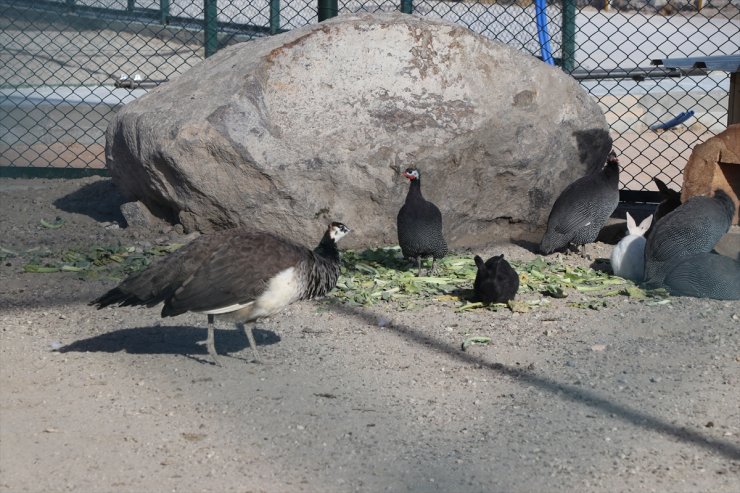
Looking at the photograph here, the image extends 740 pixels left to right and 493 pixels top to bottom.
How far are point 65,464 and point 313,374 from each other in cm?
149

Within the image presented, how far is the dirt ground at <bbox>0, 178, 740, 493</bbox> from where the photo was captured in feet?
12.5

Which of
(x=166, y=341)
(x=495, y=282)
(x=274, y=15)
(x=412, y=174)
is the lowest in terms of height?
(x=166, y=341)

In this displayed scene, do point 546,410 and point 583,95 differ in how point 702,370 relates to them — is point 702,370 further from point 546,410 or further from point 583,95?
point 583,95

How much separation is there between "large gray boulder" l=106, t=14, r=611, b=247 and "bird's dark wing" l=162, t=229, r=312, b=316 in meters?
2.03

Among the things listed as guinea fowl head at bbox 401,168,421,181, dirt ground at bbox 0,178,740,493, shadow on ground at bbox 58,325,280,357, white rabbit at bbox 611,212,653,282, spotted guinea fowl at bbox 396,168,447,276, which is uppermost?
guinea fowl head at bbox 401,168,421,181

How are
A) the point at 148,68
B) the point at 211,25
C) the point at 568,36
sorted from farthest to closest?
the point at 148,68, the point at 211,25, the point at 568,36

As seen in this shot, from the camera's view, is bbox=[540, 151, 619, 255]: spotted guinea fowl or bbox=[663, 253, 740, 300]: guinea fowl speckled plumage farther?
→ bbox=[540, 151, 619, 255]: spotted guinea fowl

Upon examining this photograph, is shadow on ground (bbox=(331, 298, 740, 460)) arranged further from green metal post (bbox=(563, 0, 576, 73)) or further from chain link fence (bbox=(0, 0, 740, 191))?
green metal post (bbox=(563, 0, 576, 73))

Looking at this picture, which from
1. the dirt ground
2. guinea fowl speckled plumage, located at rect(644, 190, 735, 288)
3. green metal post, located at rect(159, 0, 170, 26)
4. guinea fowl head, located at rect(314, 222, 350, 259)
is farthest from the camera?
green metal post, located at rect(159, 0, 170, 26)

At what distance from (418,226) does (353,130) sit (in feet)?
3.01

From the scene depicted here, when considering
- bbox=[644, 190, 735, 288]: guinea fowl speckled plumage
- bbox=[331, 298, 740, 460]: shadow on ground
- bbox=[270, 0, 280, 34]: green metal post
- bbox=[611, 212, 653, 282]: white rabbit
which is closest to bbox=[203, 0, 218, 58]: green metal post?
bbox=[270, 0, 280, 34]: green metal post

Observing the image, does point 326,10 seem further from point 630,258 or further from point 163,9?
point 163,9

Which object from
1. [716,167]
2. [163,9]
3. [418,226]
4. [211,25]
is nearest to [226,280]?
[418,226]

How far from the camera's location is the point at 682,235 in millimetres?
6672
